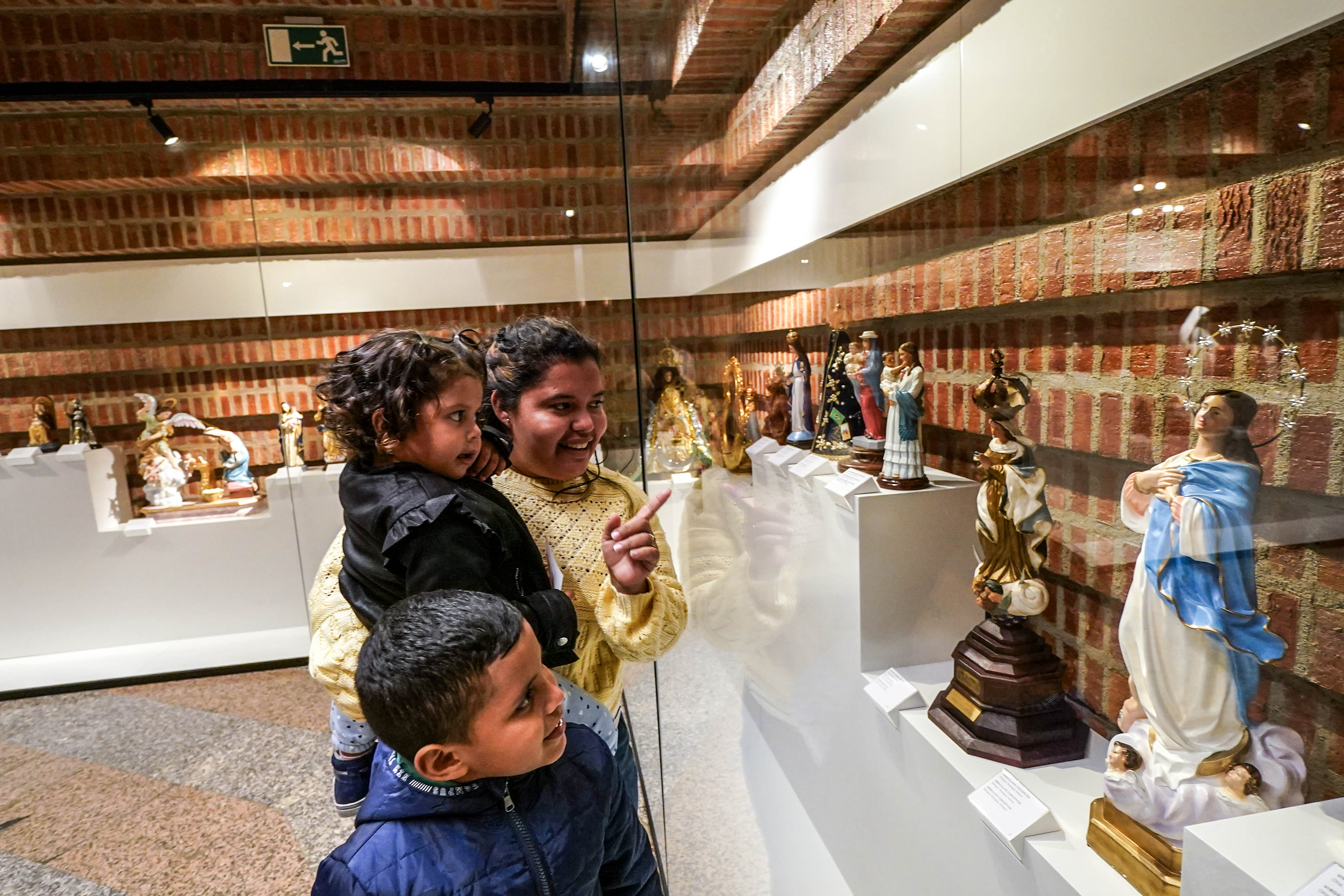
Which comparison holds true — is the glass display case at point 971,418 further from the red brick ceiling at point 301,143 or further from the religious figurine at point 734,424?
the red brick ceiling at point 301,143

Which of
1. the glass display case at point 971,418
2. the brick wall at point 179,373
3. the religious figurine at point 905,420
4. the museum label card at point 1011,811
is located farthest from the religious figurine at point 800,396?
the brick wall at point 179,373

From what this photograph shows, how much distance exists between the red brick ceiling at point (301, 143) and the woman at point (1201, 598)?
2.06 metres

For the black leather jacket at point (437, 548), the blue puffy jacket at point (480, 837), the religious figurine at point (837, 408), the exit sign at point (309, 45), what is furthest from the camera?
the exit sign at point (309, 45)

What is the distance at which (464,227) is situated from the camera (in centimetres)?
288

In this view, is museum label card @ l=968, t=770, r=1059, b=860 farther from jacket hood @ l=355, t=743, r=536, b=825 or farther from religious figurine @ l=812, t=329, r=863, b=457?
religious figurine @ l=812, t=329, r=863, b=457

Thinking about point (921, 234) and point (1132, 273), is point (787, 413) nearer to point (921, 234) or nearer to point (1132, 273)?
point (921, 234)

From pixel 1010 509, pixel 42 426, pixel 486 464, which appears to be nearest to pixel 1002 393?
pixel 1010 509

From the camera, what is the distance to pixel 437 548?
0.83 m

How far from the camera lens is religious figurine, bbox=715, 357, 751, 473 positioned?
1.48m

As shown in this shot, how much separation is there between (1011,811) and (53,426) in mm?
4351

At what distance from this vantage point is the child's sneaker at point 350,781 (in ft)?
4.09

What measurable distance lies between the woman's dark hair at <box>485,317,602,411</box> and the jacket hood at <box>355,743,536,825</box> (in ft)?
1.72

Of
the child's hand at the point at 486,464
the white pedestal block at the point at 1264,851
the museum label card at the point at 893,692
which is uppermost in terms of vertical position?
the child's hand at the point at 486,464

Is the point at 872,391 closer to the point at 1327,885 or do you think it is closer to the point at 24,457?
the point at 1327,885
